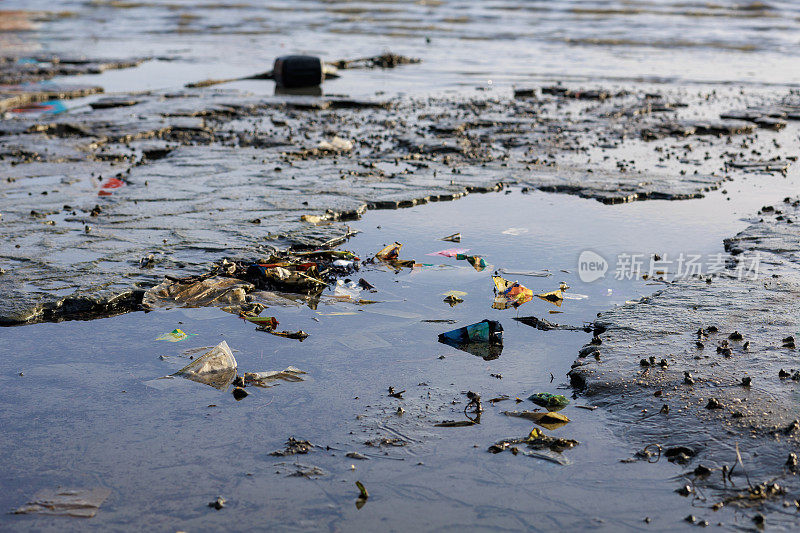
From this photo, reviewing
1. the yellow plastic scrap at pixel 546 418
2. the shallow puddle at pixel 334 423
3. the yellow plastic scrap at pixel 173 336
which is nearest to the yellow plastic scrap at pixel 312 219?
the shallow puddle at pixel 334 423

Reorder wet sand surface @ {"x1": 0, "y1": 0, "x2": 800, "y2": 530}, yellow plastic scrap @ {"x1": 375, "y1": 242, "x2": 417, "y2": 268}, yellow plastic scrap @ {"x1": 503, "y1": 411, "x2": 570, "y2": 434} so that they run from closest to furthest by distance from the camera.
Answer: wet sand surface @ {"x1": 0, "y1": 0, "x2": 800, "y2": 530} < yellow plastic scrap @ {"x1": 503, "y1": 411, "x2": 570, "y2": 434} < yellow plastic scrap @ {"x1": 375, "y1": 242, "x2": 417, "y2": 268}

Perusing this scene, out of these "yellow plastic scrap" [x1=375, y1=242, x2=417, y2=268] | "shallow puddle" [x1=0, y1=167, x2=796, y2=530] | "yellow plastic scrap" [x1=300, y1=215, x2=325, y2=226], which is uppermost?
"yellow plastic scrap" [x1=300, y1=215, x2=325, y2=226]

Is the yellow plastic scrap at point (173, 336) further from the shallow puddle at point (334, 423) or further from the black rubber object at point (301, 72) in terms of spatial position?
the black rubber object at point (301, 72)

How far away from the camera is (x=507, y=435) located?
11.3 ft

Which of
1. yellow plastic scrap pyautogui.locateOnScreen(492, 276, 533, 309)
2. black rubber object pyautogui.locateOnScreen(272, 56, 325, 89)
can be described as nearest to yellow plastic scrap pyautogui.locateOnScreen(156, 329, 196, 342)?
yellow plastic scrap pyautogui.locateOnScreen(492, 276, 533, 309)

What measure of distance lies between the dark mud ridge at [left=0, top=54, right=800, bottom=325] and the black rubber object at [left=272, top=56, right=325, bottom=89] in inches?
57.3

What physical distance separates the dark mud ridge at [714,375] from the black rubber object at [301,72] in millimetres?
10180

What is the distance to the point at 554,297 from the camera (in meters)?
4.93

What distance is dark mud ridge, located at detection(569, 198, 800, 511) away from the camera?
3.17 meters

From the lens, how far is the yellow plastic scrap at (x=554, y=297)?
193 inches

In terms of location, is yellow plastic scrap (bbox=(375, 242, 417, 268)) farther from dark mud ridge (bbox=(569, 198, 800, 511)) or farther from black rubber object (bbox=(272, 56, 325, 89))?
black rubber object (bbox=(272, 56, 325, 89))

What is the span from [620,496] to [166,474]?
174cm

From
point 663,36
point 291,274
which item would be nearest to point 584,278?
point 291,274

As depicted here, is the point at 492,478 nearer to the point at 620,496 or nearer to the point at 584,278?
the point at 620,496
